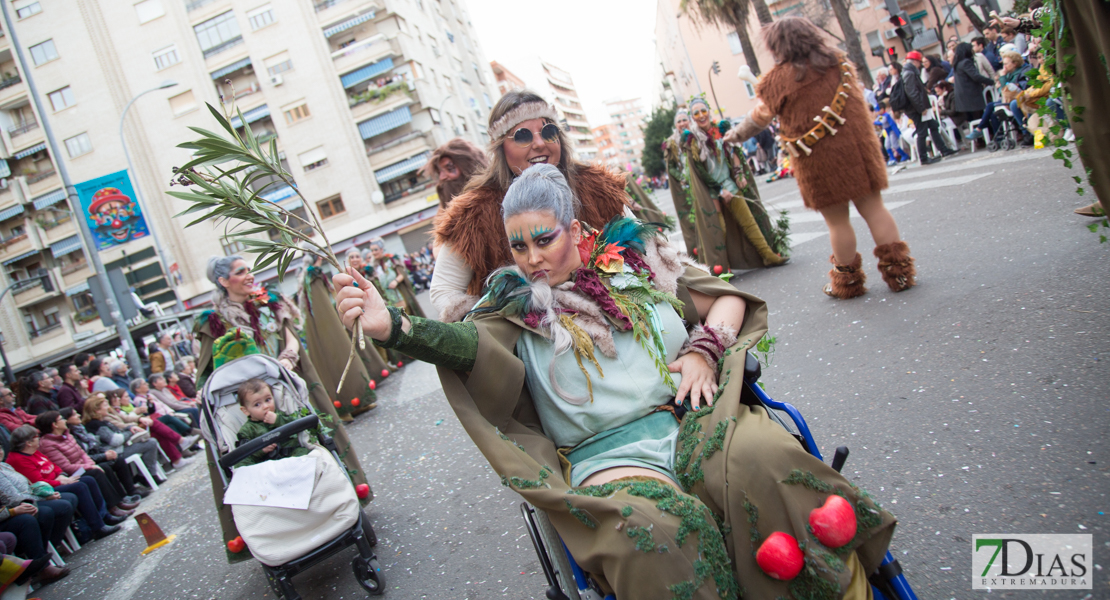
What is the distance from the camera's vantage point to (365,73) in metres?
39.7

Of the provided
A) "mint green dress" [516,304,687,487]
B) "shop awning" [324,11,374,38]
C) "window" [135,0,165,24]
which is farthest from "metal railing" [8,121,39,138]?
"mint green dress" [516,304,687,487]

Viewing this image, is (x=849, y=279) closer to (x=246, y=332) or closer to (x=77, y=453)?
(x=246, y=332)

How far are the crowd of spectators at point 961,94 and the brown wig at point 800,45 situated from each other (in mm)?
6049

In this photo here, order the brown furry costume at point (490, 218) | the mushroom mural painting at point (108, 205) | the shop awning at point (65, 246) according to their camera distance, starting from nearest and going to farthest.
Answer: the brown furry costume at point (490, 218) < the mushroom mural painting at point (108, 205) < the shop awning at point (65, 246)

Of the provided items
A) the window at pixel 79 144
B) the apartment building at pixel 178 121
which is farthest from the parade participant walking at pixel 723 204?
the window at pixel 79 144

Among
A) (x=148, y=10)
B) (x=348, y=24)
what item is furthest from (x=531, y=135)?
(x=148, y=10)

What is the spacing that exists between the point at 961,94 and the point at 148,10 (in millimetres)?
43881

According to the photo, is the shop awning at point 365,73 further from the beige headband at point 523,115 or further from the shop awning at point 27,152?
the beige headband at point 523,115

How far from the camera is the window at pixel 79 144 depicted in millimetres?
38188

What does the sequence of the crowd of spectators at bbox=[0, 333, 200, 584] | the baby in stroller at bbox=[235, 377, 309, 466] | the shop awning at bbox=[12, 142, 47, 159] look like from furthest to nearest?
the shop awning at bbox=[12, 142, 47, 159]
the crowd of spectators at bbox=[0, 333, 200, 584]
the baby in stroller at bbox=[235, 377, 309, 466]

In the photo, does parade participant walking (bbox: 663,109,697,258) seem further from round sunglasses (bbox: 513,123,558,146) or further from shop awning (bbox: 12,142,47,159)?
shop awning (bbox: 12,142,47,159)

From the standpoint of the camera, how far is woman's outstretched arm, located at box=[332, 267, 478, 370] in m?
1.85

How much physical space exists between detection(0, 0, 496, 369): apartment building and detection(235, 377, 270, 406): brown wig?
34325mm

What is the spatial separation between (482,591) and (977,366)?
9.08 feet
